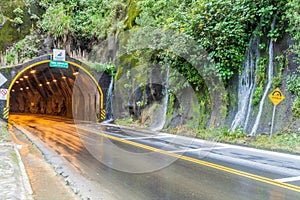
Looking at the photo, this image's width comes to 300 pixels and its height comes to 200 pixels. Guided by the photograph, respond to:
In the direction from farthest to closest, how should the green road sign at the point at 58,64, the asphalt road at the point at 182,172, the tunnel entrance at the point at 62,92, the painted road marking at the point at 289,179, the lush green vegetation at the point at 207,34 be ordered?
the tunnel entrance at the point at 62,92 → the green road sign at the point at 58,64 → the lush green vegetation at the point at 207,34 → the painted road marking at the point at 289,179 → the asphalt road at the point at 182,172

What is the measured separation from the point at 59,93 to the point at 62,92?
1.49 m

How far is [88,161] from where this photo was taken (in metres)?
7.58

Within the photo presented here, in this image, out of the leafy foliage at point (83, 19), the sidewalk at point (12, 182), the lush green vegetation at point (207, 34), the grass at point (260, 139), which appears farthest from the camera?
the leafy foliage at point (83, 19)

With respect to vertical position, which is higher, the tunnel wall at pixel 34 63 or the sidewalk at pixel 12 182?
the tunnel wall at pixel 34 63

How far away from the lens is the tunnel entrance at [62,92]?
2417 centimetres

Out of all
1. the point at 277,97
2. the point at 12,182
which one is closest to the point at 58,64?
A: the point at 277,97

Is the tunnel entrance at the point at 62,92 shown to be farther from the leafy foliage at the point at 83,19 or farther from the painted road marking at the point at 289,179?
the painted road marking at the point at 289,179

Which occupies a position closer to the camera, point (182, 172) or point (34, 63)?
point (182, 172)

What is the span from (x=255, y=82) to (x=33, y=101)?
1668 inches

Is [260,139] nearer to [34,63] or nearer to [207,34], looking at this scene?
[207,34]

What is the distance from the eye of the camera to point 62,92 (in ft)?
115

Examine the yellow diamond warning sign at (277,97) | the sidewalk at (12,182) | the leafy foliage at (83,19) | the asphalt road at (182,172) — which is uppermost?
the leafy foliage at (83,19)

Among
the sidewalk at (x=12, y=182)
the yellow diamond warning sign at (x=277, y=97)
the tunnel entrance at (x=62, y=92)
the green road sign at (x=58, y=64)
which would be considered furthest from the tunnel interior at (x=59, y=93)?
the sidewalk at (x=12, y=182)

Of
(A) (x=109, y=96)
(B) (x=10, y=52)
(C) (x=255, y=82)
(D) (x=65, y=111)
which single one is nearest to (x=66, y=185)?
(C) (x=255, y=82)
